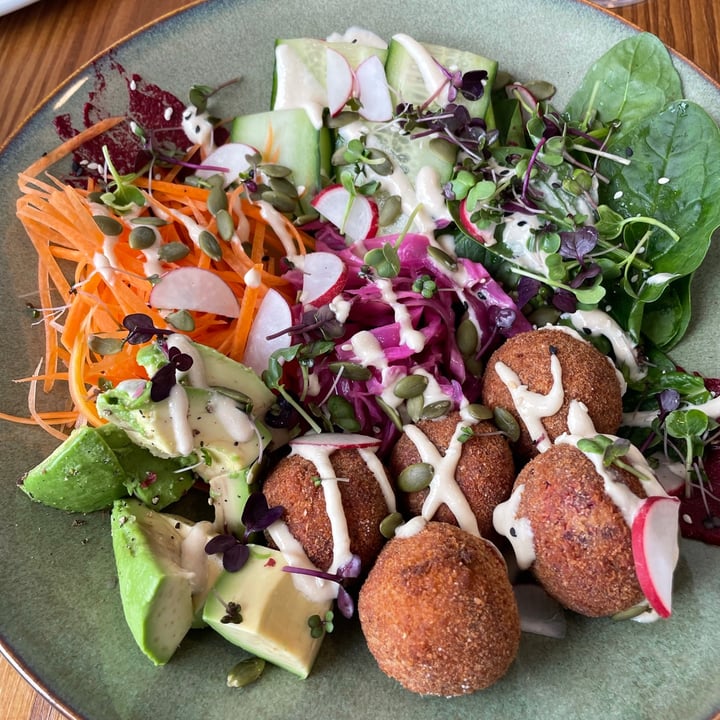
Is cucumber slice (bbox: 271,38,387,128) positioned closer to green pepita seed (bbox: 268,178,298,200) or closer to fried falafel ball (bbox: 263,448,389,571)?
green pepita seed (bbox: 268,178,298,200)

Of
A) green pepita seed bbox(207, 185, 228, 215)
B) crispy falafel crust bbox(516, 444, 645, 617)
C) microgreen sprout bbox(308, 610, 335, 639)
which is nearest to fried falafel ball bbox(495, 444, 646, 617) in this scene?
crispy falafel crust bbox(516, 444, 645, 617)

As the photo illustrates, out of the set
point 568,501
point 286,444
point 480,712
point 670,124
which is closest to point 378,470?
point 286,444

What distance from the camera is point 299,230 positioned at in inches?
86.5

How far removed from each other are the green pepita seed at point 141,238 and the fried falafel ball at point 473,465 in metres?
0.89

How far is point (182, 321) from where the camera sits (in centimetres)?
184

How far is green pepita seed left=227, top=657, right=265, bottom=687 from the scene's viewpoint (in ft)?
5.17

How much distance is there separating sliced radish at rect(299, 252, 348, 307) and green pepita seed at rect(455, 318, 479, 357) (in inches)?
14.7

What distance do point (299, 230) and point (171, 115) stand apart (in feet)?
1.95

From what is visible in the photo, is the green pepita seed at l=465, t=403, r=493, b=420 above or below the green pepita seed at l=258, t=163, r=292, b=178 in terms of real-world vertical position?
below

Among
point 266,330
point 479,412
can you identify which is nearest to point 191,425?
point 266,330

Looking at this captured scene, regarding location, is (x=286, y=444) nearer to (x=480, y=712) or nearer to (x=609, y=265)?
(x=480, y=712)

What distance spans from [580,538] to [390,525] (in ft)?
1.47

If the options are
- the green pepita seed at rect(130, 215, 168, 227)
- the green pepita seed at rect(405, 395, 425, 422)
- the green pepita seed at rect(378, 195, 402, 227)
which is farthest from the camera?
the green pepita seed at rect(378, 195, 402, 227)

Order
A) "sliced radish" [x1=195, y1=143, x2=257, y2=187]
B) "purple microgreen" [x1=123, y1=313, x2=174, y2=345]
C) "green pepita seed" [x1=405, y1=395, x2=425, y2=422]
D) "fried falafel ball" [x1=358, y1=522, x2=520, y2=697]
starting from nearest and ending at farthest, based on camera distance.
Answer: "fried falafel ball" [x1=358, y1=522, x2=520, y2=697], "purple microgreen" [x1=123, y1=313, x2=174, y2=345], "green pepita seed" [x1=405, y1=395, x2=425, y2=422], "sliced radish" [x1=195, y1=143, x2=257, y2=187]
